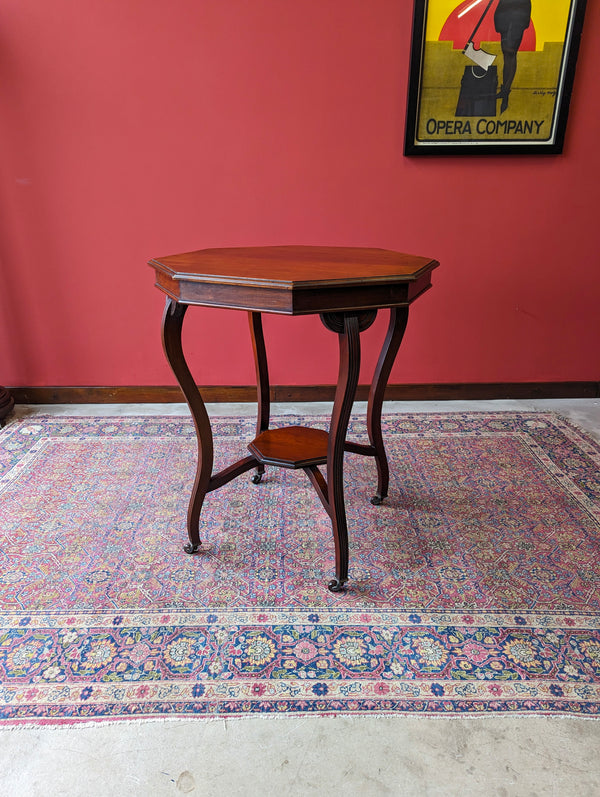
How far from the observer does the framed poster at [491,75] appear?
2848 millimetres

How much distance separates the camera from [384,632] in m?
1.72

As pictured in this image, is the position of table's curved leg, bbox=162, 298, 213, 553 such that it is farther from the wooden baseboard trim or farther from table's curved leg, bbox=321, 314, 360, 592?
the wooden baseboard trim

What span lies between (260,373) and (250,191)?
133 centimetres

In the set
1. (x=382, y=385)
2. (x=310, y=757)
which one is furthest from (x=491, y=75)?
(x=310, y=757)

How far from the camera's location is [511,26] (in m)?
2.87

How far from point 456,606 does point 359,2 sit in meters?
3.04

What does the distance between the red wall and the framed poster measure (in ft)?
0.33

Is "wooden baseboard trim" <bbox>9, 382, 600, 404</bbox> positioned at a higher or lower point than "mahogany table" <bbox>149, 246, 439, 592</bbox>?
lower

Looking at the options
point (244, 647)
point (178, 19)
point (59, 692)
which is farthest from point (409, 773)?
point (178, 19)

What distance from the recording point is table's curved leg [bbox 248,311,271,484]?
7.82 ft

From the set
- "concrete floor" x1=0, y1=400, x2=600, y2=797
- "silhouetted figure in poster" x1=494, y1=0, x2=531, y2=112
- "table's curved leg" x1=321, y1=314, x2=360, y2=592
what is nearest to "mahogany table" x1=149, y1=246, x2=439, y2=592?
"table's curved leg" x1=321, y1=314, x2=360, y2=592

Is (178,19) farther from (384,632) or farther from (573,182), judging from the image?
(384,632)

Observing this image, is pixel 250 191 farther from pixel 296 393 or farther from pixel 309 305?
pixel 309 305

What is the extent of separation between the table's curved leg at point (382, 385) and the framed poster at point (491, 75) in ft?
4.87
